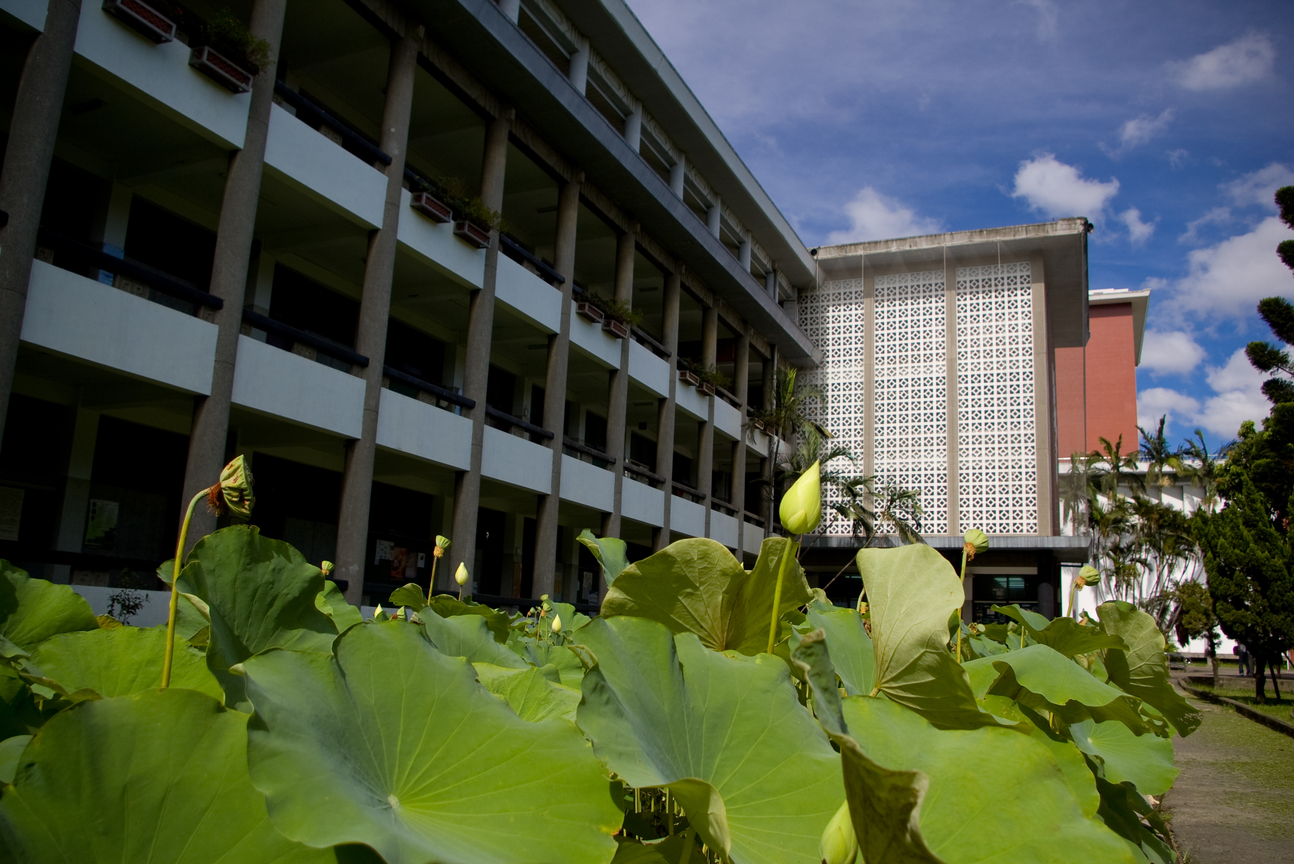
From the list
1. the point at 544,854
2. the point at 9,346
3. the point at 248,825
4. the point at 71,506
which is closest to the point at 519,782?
the point at 544,854

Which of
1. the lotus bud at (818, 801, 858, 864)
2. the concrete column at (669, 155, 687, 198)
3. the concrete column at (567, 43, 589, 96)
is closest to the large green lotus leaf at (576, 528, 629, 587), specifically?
the lotus bud at (818, 801, 858, 864)

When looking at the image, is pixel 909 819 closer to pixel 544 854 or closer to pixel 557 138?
pixel 544 854

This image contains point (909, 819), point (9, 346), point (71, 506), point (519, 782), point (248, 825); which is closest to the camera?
point (909, 819)

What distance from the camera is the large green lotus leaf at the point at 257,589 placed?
3.22 ft

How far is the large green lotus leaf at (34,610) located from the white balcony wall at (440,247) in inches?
404

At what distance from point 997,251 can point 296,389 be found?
756 inches

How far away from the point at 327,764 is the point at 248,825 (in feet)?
0.17

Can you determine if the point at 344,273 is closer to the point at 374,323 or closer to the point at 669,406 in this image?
the point at 374,323

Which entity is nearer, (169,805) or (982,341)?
(169,805)

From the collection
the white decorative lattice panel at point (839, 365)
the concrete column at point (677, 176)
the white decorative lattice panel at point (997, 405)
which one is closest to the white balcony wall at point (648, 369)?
the concrete column at point (677, 176)

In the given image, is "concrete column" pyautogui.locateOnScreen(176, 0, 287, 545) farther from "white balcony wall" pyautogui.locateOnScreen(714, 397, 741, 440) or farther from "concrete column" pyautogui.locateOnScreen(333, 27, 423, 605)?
"white balcony wall" pyautogui.locateOnScreen(714, 397, 741, 440)

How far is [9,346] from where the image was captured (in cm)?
666

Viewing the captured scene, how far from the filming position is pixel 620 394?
15.7 m

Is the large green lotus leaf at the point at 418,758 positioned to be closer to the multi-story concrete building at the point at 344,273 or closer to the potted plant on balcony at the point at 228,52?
the multi-story concrete building at the point at 344,273
